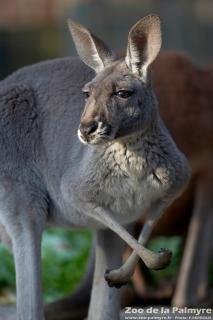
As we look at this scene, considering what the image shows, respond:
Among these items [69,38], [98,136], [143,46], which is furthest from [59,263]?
[69,38]

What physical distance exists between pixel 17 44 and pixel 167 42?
7.91 ft

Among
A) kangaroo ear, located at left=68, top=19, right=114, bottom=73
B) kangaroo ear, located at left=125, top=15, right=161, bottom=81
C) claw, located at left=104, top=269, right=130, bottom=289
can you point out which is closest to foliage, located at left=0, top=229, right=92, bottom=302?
claw, located at left=104, top=269, right=130, bottom=289

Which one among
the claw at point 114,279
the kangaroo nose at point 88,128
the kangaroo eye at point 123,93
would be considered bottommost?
the claw at point 114,279

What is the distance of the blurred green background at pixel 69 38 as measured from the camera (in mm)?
6480

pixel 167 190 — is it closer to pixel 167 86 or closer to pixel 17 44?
pixel 167 86

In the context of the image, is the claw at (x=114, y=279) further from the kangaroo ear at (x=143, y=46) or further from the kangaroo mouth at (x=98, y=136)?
the kangaroo ear at (x=143, y=46)

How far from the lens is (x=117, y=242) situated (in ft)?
14.8

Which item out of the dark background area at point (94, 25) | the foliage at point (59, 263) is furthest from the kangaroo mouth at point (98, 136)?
the dark background area at point (94, 25)

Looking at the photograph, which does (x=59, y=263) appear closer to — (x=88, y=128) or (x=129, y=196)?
(x=129, y=196)

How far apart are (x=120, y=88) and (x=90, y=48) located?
32cm

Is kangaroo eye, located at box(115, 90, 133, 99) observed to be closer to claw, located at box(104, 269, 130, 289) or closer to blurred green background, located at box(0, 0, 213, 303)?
claw, located at box(104, 269, 130, 289)

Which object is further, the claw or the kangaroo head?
the claw

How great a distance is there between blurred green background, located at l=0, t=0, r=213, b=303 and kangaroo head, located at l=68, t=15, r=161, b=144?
2.42m

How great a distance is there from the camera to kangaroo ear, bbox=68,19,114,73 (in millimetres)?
3885
